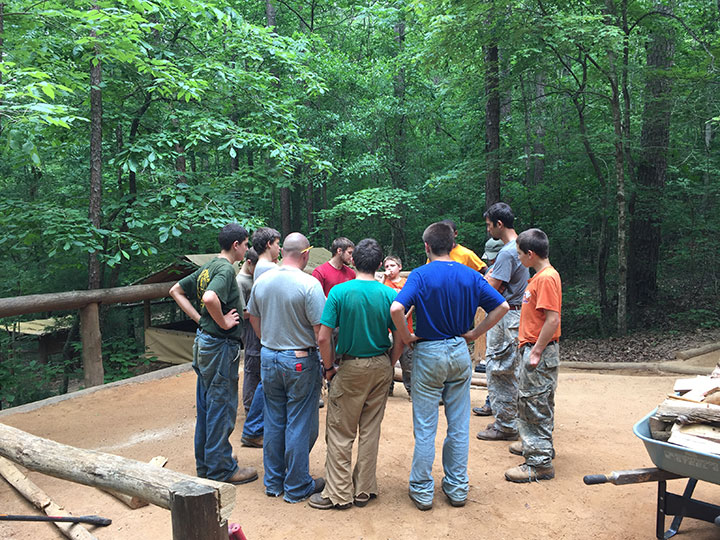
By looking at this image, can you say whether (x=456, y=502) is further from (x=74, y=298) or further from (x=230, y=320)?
(x=74, y=298)

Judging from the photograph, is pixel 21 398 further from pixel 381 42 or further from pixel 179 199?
pixel 381 42

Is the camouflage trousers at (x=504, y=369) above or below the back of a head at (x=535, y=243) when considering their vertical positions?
below

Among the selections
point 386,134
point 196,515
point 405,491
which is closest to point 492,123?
point 386,134

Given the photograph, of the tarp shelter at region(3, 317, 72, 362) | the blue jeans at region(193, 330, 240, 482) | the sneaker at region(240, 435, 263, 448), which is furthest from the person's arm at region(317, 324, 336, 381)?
the tarp shelter at region(3, 317, 72, 362)

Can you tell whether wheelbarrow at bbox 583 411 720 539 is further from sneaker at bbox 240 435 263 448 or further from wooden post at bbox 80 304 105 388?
wooden post at bbox 80 304 105 388

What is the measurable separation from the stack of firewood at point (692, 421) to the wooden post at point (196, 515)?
227 cm

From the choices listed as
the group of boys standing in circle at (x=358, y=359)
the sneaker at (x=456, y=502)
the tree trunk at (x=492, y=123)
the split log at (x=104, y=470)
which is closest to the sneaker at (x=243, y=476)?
the group of boys standing in circle at (x=358, y=359)

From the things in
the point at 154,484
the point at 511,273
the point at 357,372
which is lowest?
the point at 154,484

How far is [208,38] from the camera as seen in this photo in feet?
29.1

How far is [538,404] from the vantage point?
3.83 metres

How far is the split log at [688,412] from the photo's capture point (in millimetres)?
2600

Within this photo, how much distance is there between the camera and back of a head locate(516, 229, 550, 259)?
3863 mm

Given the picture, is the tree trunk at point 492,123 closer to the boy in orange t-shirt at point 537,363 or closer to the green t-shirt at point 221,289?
the boy in orange t-shirt at point 537,363

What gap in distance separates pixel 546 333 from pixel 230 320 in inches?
90.8
